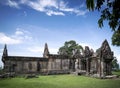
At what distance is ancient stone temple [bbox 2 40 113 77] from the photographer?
2580cm

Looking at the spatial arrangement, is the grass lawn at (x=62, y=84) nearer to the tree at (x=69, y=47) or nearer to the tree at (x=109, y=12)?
the tree at (x=109, y=12)

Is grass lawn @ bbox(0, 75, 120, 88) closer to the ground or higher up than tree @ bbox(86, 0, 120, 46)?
closer to the ground

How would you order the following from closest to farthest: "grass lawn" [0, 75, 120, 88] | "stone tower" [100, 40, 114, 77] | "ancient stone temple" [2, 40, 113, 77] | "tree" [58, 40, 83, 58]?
"grass lawn" [0, 75, 120, 88]
"stone tower" [100, 40, 114, 77]
"ancient stone temple" [2, 40, 113, 77]
"tree" [58, 40, 83, 58]

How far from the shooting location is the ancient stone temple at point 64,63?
2580 centimetres

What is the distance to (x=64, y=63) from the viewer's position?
4053 cm

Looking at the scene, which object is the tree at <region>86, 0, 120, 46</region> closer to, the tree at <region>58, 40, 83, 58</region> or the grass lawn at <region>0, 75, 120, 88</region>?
the grass lawn at <region>0, 75, 120, 88</region>

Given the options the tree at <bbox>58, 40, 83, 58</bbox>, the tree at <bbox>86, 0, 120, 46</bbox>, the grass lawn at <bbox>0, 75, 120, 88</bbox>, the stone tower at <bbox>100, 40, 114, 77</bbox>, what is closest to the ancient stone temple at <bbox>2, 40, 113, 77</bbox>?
the stone tower at <bbox>100, 40, 114, 77</bbox>

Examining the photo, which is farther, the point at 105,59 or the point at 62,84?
the point at 105,59

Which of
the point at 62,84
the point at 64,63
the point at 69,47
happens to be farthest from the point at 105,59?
the point at 69,47

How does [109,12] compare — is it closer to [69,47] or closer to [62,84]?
[62,84]

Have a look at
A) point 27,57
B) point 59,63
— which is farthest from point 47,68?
point 27,57

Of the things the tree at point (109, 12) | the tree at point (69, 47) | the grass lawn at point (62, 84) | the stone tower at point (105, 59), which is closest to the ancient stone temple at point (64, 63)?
the stone tower at point (105, 59)

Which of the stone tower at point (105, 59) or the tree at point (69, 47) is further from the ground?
the tree at point (69, 47)

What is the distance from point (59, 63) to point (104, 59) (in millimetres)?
16512
